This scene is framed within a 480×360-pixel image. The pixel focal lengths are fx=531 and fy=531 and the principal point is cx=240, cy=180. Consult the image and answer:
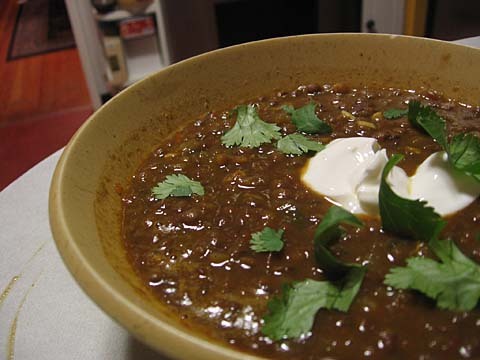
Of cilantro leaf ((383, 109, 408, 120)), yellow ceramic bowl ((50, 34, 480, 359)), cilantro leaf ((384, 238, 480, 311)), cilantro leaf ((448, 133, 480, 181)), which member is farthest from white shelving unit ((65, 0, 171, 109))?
cilantro leaf ((384, 238, 480, 311))

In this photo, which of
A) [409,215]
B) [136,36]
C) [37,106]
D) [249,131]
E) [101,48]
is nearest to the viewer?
[409,215]

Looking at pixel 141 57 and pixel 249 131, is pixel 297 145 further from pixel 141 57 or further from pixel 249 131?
pixel 141 57

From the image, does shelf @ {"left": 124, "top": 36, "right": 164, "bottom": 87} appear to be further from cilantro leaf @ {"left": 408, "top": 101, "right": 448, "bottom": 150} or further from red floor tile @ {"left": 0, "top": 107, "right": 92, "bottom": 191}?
cilantro leaf @ {"left": 408, "top": 101, "right": 448, "bottom": 150}

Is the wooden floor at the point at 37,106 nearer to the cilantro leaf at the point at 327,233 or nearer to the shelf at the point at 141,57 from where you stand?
the shelf at the point at 141,57

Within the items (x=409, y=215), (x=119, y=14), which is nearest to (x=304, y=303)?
(x=409, y=215)

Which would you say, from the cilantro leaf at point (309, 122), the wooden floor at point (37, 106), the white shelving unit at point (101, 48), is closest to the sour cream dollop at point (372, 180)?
the cilantro leaf at point (309, 122)
